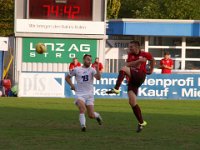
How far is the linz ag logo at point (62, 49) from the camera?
37188 millimetres

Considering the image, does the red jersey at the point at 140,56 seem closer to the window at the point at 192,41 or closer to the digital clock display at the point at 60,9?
the digital clock display at the point at 60,9

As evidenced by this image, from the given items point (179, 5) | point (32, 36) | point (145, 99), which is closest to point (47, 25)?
point (32, 36)

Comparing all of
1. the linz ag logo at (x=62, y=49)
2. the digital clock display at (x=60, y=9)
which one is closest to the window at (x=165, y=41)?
the linz ag logo at (x=62, y=49)

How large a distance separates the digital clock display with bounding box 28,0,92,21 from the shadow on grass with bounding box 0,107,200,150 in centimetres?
1296

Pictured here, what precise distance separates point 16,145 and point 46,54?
2328 cm

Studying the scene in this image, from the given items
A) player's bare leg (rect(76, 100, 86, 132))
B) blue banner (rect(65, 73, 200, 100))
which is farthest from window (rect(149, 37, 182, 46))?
player's bare leg (rect(76, 100, 86, 132))

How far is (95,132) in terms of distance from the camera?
17.2 meters

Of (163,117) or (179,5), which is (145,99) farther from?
(179,5)

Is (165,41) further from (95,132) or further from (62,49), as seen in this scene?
(95,132)

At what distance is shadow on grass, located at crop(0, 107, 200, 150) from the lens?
14.4 meters

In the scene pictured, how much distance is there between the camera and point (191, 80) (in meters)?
35.4

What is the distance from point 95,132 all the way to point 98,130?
1.81 ft

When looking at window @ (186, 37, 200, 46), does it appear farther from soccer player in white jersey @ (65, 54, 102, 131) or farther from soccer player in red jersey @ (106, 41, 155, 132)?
soccer player in red jersey @ (106, 41, 155, 132)

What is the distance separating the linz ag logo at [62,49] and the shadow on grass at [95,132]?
13292 mm
